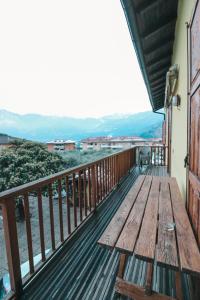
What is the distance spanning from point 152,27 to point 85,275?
3.54 metres

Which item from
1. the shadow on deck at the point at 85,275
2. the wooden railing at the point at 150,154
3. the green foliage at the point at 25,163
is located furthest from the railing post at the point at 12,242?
the green foliage at the point at 25,163

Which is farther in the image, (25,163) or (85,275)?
(25,163)

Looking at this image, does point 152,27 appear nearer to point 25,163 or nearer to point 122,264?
point 122,264

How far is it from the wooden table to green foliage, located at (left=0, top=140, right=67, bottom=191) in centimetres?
716

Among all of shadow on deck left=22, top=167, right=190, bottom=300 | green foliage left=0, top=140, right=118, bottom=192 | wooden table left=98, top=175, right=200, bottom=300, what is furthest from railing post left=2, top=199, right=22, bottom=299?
green foliage left=0, top=140, right=118, bottom=192

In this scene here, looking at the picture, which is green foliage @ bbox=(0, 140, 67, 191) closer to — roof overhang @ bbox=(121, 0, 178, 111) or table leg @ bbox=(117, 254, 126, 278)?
roof overhang @ bbox=(121, 0, 178, 111)

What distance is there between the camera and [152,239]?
122cm

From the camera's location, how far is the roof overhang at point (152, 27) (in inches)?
83.4

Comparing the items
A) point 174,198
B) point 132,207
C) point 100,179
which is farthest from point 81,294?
point 100,179

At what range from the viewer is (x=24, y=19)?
762 cm

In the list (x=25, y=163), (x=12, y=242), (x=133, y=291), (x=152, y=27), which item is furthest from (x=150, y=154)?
(x=12, y=242)

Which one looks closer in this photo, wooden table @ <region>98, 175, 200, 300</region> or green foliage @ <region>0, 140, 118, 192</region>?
wooden table @ <region>98, 175, 200, 300</region>

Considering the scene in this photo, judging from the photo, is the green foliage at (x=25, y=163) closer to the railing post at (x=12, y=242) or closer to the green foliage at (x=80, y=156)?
the green foliage at (x=80, y=156)

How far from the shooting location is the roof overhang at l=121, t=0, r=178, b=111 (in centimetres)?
212
